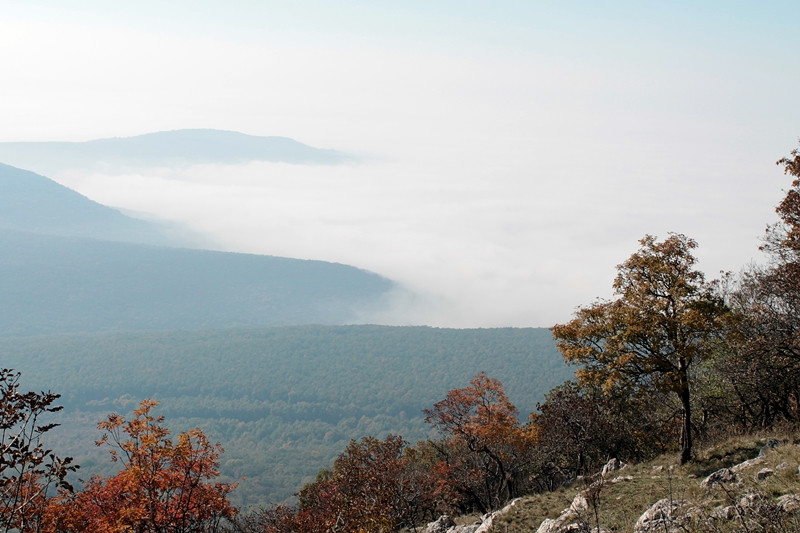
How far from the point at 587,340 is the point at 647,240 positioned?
431cm

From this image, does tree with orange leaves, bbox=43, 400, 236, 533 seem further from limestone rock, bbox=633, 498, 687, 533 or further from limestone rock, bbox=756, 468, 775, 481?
limestone rock, bbox=756, 468, 775, 481

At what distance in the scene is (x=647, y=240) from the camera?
25.9 metres

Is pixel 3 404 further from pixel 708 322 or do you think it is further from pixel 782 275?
pixel 782 275

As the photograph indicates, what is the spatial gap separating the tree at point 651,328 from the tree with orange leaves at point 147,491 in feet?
44.6

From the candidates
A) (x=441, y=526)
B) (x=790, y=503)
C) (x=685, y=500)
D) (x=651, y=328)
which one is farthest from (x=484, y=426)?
(x=790, y=503)

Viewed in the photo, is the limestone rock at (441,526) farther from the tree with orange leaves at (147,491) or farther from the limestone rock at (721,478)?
the limestone rock at (721,478)

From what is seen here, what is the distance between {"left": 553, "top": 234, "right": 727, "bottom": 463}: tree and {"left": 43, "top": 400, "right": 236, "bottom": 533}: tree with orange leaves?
13598mm

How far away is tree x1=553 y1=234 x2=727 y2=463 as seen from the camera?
24312 mm

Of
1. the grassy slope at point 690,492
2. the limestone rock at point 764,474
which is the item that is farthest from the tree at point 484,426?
the limestone rock at point 764,474

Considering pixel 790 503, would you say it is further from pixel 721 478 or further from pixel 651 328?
pixel 651 328

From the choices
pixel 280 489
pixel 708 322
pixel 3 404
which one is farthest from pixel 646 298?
pixel 280 489

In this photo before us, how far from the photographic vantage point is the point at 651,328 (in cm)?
2442

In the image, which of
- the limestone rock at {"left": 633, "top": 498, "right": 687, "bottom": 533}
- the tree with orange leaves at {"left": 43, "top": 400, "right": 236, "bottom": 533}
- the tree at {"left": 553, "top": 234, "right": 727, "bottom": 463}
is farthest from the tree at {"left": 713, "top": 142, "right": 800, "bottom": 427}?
the tree with orange leaves at {"left": 43, "top": 400, "right": 236, "bottom": 533}

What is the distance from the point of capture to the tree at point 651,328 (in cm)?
2431
